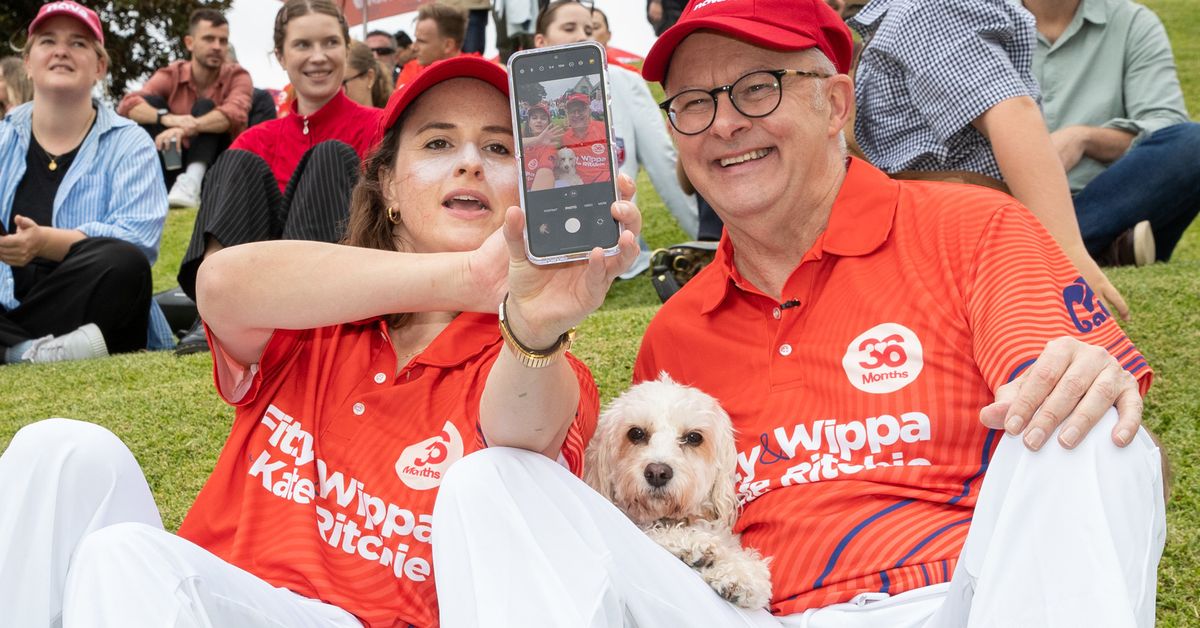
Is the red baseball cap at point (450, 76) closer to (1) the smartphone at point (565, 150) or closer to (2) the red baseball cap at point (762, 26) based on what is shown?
(2) the red baseball cap at point (762, 26)

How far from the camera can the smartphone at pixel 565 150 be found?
1.92 m

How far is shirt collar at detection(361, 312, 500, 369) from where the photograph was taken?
2457mm

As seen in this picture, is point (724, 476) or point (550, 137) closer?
point (550, 137)

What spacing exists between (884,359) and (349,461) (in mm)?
1159

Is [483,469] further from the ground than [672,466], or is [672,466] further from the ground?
[483,469]

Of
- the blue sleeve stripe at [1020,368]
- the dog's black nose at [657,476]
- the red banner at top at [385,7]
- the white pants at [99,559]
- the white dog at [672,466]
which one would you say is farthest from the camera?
the red banner at top at [385,7]

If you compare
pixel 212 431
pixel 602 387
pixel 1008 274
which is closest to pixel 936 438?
pixel 1008 274

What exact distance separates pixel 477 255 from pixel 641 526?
990mm

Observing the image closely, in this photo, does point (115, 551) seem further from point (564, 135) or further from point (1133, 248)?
point (1133, 248)

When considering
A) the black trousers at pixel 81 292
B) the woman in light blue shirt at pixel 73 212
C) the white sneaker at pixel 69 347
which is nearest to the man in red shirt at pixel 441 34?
the woman in light blue shirt at pixel 73 212

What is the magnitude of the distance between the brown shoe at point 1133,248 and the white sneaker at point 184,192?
8087 millimetres

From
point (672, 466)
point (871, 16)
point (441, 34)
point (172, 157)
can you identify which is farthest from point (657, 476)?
point (172, 157)

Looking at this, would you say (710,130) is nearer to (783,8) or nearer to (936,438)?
(783,8)

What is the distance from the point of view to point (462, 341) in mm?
2479
